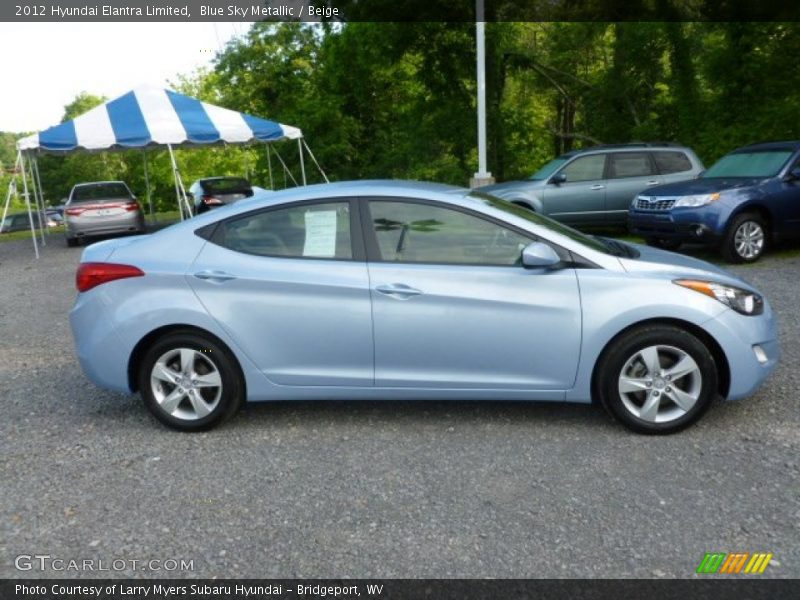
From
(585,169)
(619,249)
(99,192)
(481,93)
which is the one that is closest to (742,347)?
(619,249)

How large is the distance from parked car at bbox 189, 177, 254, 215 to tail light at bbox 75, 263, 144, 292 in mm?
13225

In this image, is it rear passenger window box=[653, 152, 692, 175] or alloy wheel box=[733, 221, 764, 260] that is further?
rear passenger window box=[653, 152, 692, 175]

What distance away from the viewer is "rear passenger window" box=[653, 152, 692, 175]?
1266 centimetres

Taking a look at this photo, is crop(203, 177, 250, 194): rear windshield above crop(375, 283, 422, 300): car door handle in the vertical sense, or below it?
below

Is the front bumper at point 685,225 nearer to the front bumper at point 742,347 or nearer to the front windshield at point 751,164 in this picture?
the front windshield at point 751,164

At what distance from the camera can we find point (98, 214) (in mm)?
17500

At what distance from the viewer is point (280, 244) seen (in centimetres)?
460

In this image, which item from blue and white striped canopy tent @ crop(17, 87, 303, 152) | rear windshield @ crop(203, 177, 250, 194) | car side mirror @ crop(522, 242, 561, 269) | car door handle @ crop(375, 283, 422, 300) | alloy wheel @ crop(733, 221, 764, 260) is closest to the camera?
car side mirror @ crop(522, 242, 561, 269)

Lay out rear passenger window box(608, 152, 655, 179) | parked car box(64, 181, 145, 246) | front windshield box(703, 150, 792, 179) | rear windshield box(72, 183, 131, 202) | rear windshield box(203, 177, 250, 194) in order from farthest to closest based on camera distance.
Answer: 1. rear windshield box(203, 177, 250, 194)
2. rear windshield box(72, 183, 131, 202)
3. parked car box(64, 181, 145, 246)
4. rear passenger window box(608, 152, 655, 179)
5. front windshield box(703, 150, 792, 179)

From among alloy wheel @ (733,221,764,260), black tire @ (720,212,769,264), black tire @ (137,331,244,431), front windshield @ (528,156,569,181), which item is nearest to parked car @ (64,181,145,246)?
front windshield @ (528,156,569,181)

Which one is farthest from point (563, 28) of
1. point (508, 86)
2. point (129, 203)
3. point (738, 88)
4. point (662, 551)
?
point (662, 551)

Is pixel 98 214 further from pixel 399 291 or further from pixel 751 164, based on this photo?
pixel 399 291
